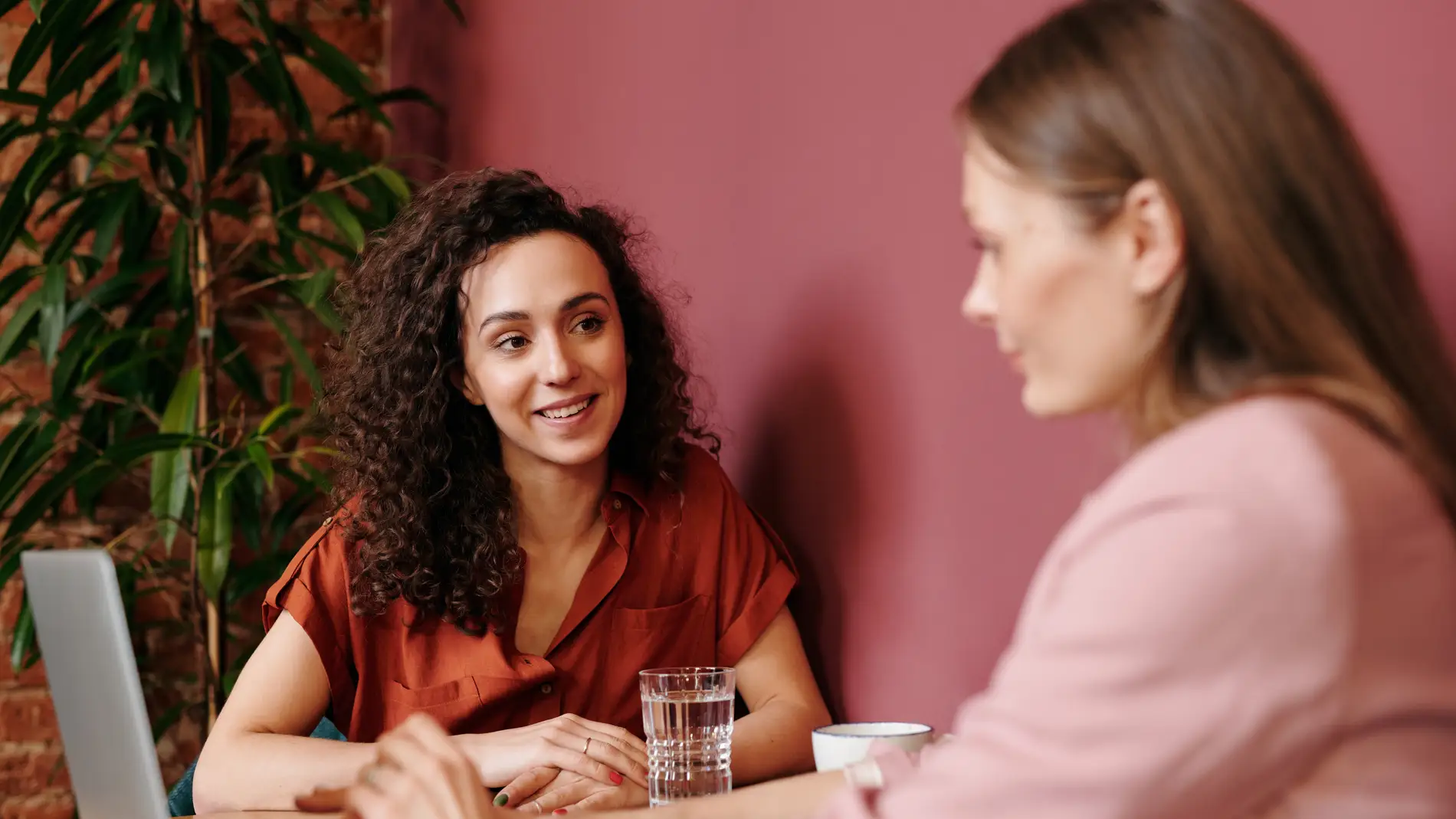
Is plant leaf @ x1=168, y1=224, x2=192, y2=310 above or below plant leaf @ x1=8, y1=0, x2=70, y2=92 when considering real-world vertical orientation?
below

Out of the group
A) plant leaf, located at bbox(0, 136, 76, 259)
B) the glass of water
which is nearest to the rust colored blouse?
the glass of water

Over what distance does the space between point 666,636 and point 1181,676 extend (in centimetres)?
116

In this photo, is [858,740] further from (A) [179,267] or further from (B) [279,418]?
(A) [179,267]

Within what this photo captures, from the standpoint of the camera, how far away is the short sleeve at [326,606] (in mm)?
1680

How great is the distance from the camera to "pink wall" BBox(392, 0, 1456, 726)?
1.04 meters

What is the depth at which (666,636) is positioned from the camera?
1.80 meters

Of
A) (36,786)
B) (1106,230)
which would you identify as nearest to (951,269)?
(1106,230)

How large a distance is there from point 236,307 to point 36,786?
1.06 meters

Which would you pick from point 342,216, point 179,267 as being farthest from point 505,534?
point 179,267

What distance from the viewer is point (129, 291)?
104 inches

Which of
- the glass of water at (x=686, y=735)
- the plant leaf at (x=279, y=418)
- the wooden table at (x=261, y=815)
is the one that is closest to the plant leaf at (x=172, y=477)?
the plant leaf at (x=279, y=418)

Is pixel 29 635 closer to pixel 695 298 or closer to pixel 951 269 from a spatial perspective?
pixel 695 298

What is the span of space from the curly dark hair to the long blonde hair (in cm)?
107

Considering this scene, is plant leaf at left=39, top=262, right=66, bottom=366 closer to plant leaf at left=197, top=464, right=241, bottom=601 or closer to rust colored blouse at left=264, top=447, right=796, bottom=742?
plant leaf at left=197, top=464, right=241, bottom=601
